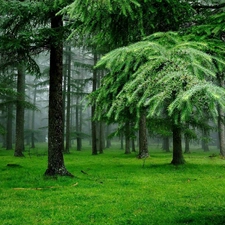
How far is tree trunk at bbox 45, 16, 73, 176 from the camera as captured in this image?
10234 mm

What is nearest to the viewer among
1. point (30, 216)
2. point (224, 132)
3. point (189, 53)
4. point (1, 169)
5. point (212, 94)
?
point (212, 94)

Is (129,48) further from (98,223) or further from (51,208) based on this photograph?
(51,208)

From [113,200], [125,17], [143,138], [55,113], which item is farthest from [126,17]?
[143,138]

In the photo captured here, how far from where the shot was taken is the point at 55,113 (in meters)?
10.2

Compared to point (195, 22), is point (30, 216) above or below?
below

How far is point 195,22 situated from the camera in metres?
5.07

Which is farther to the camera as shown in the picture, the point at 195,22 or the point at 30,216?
the point at 30,216

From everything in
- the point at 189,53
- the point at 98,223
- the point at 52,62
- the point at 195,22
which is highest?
the point at 52,62

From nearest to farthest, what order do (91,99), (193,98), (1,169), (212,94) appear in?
(212,94)
(193,98)
(91,99)
(1,169)

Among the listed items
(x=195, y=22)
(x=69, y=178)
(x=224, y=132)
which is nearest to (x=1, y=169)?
(x=69, y=178)

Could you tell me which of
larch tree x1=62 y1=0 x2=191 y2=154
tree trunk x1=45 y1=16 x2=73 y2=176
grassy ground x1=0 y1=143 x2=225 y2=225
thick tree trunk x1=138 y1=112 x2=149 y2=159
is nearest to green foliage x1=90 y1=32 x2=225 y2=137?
larch tree x1=62 y1=0 x2=191 y2=154

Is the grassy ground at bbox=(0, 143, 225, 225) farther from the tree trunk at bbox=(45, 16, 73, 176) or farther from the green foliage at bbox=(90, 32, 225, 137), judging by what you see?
the green foliage at bbox=(90, 32, 225, 137)

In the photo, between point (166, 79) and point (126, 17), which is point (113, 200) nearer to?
point (126, 17)

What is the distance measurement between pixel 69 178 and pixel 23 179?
1.81 metres
